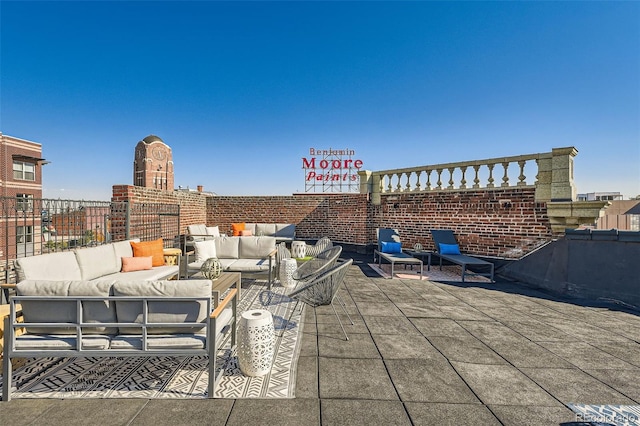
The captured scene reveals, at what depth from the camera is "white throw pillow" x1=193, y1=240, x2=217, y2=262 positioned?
212 inches

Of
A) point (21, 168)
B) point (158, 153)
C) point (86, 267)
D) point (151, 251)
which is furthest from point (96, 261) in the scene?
point (158, 153)

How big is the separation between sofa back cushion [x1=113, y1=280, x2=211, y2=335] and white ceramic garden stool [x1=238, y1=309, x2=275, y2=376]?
39cm

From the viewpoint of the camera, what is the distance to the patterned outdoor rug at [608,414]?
2.01 meters

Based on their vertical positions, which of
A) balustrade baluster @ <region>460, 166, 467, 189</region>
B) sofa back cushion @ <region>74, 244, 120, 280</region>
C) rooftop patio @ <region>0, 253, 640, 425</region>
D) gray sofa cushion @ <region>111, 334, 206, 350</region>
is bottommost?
rooftop patio @ <region>0, 253, 640, 425</region>

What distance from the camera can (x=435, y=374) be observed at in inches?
103

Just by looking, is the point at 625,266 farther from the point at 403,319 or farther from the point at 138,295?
the point at 138,295

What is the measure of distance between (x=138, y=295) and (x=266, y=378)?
136 cm

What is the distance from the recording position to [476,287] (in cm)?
593

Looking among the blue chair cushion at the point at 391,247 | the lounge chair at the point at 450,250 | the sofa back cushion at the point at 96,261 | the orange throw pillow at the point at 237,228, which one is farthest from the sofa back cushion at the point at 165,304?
the orange throw pillow at the point at 237,228

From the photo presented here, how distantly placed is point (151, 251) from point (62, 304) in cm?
309

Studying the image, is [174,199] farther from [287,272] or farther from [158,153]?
[158,153]

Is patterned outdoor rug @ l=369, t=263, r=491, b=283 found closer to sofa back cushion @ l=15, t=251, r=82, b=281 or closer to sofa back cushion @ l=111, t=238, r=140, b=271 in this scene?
sofa back cushion @ l=111, t=238, r=140, b=271

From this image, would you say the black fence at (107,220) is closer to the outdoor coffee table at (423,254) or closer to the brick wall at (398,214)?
the brick wall at (398,214)

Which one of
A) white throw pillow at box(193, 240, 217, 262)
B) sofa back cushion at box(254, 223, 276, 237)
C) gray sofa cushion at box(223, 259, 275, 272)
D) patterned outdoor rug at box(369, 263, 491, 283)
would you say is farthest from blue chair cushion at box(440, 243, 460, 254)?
sofa back cushion at box(254, 223, 276, 237)
